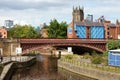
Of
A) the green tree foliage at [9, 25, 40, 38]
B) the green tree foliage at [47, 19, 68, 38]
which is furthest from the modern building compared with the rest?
the green tree foliage at [9, 25, 40, 38]

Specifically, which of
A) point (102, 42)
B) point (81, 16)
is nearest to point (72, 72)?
point (102, 42)

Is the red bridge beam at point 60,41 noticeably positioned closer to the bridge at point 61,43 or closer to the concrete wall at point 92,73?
the bridge at point 61,43

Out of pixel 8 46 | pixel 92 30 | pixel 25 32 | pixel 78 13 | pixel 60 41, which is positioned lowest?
pixel 8 46

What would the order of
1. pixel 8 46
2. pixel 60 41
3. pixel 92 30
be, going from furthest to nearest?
pixel 92 30 < pixel 60 41 < pixel 8 46

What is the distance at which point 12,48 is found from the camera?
92500 mm

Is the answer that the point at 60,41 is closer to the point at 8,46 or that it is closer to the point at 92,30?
the point at 8,46

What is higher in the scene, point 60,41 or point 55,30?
point 55,30

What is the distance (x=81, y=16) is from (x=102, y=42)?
8413 centimetres

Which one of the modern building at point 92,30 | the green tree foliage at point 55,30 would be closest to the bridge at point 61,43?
the modern building at point 92,30

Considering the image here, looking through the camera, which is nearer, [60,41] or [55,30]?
[60,41]

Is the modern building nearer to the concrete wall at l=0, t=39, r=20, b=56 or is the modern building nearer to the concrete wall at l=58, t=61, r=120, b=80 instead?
the concrete wall at l=0, t=39, r=20, b=56

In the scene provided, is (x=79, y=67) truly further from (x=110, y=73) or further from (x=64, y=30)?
(x=64, y=30)

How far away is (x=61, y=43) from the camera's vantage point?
9694 cm

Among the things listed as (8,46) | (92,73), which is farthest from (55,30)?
(92,73)
